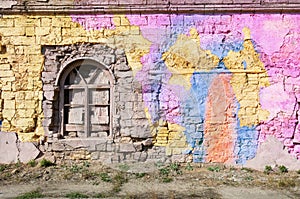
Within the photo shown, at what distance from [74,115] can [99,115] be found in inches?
20.1

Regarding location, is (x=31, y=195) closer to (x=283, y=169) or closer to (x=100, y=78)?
(x=100, y=78)

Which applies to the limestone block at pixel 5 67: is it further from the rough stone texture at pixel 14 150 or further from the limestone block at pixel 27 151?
the limestone block at pixel 27 151

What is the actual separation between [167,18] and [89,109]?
2.41 m

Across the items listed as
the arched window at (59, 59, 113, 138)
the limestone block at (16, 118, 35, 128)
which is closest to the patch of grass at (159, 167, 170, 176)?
the arched window at (59, 59, 113, 138)

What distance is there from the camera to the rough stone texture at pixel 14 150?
318 inches

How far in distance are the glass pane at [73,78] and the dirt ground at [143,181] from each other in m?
1.62

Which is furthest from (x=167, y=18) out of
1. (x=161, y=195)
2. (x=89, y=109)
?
(x=161, y=195)

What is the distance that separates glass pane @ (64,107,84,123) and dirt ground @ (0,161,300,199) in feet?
2.72

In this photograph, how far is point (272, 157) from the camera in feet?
25.7

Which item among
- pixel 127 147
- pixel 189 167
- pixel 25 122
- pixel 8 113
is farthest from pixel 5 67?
pixel 189 167

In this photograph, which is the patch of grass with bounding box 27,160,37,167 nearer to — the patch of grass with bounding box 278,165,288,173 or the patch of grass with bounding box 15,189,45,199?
the patch of grass with bounding box 15,189,45,199

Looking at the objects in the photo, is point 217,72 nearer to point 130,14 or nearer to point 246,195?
point 130,14

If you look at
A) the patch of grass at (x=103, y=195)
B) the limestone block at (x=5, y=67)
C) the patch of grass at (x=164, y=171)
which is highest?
the limestone block at (x=5, y=67)

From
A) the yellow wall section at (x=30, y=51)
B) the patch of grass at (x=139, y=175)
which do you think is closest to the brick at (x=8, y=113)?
the yellow wall section at (x=30, y=51)
